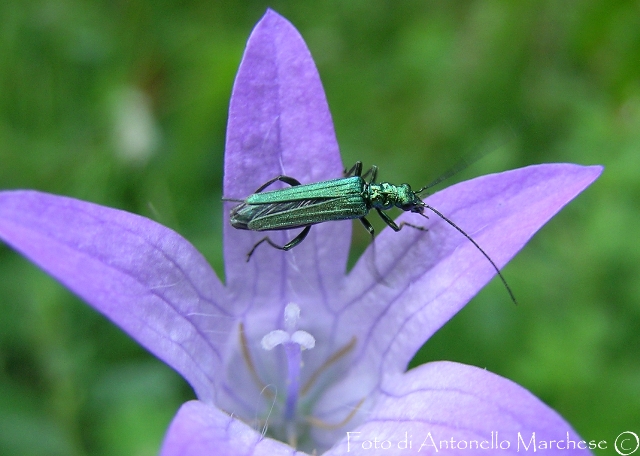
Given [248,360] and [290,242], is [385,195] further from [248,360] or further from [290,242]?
[248,360]

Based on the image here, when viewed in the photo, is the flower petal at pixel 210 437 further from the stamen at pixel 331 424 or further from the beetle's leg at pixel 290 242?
the beetle's leg at pixel 290 242

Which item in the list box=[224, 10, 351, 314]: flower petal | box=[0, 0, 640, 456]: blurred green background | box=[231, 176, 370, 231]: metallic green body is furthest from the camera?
box=[0, 0, 640, 456]: blurred green background

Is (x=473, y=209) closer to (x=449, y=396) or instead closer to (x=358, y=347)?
(x=449, y=396)

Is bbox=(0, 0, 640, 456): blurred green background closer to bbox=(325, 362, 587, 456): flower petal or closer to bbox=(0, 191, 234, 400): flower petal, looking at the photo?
bbox=(0, 191, 234, 400): flower petal

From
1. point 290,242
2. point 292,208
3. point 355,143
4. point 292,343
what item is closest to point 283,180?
point 292,208

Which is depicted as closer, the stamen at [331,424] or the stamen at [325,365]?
the stamen at [331,424]

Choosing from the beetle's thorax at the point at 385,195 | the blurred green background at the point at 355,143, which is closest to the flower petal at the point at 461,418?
the beetle's thorax at the point at 385,195

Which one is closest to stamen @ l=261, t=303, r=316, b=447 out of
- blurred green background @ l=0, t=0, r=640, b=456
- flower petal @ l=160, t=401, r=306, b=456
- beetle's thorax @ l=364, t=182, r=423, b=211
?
flower petal @ l=160, t=401, r=306, b=456
